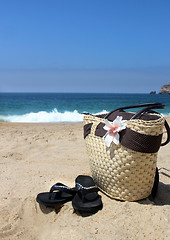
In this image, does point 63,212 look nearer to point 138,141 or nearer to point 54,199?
point 54,199

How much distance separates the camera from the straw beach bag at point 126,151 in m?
1.76

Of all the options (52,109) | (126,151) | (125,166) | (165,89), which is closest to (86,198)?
(125,166)

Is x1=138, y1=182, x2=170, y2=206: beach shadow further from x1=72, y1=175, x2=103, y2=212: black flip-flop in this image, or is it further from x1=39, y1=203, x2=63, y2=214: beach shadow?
x1=39, y1=203, x2=63, y2=214: beach shadow

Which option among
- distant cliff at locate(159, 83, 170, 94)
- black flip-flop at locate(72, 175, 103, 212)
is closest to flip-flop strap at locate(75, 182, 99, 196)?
black flip-flop at locate(72, 175, 103, 212)

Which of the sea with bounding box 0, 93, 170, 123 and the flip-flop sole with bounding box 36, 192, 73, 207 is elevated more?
the flip-flop sole with bounding box 36, 192, 73, 207

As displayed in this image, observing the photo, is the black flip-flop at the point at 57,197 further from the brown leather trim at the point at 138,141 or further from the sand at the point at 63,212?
the brown leather trim at the point at 138,141

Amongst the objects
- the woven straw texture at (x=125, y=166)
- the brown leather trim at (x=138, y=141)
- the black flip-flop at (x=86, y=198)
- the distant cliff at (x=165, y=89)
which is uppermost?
the distant cliff at (x=165, y=89)

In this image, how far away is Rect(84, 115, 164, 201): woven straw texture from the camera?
1.79 m

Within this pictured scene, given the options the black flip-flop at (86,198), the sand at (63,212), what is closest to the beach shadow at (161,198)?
the sand at (63,212)

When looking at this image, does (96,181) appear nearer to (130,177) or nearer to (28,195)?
(130,177)

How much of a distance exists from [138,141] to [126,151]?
0.14m

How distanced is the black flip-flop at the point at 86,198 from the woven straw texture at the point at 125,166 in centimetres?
14

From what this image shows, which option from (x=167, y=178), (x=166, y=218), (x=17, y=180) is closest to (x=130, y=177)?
(x=166, y=218)

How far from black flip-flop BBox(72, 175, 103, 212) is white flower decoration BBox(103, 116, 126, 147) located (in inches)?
18.5
